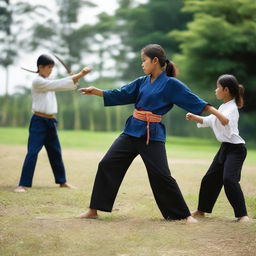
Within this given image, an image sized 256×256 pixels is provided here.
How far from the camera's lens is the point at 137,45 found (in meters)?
31.8

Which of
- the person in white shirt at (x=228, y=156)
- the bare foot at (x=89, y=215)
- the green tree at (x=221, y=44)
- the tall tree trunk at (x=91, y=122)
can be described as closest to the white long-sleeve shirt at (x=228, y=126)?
the person in white shirt at (x=228, y=156)

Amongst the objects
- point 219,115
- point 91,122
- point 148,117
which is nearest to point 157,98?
point 148,117

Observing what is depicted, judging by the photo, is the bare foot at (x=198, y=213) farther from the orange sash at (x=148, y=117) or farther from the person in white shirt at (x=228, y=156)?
the orange sash at (x=148, y=117)

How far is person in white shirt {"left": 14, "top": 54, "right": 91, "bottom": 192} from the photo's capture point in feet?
21.6

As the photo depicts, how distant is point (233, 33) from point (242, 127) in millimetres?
10370

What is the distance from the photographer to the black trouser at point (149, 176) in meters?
4.70

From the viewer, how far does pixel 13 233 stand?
13.1 feet

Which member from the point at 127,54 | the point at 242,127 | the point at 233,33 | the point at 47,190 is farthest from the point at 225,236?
the point at 127,54

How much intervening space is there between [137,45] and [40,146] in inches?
1011

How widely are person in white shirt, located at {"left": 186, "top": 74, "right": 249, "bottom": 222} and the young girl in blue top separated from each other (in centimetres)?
30

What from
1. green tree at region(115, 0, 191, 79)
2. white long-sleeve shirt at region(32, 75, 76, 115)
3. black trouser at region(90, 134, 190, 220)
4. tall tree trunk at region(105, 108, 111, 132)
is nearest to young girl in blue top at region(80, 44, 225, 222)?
black trouser at region(90, 134, 190, 220)

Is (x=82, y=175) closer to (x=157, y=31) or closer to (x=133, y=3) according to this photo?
(x=157, y=31)

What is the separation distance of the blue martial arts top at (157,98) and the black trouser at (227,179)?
1.82ft

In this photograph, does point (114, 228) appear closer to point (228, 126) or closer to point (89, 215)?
point (89, 215)
